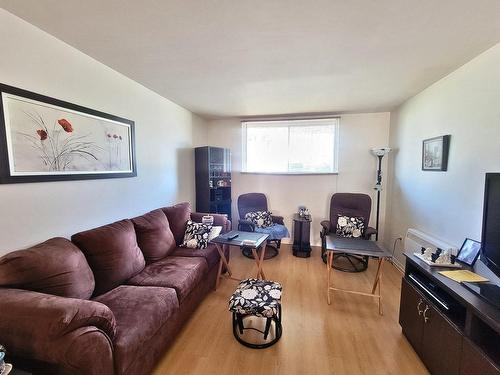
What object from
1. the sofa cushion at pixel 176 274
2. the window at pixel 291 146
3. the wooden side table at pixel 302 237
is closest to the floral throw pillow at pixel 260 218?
the wooden side table at pixel 302 237

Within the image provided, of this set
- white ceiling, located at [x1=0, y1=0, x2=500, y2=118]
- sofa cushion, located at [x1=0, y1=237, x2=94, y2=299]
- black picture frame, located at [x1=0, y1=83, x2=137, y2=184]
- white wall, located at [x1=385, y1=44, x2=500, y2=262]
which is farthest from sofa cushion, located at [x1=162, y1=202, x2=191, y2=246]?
white wall, located at [x1=385, y1=44, x2=500, y2=262]

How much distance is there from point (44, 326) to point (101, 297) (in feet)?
2.08

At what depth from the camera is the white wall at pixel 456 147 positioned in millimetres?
1826

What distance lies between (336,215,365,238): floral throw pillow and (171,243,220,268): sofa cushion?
1936mm

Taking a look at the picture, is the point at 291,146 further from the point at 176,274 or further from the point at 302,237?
the point at 176,274

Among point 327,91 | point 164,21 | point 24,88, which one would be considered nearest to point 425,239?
point 327,91

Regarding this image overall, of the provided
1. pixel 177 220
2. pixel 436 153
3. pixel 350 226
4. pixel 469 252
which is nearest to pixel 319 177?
pixel 350 226

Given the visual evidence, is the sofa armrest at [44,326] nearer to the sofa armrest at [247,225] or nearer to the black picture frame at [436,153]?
the sofa armrest at [247,225]

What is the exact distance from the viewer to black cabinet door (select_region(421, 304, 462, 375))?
1.37 metres

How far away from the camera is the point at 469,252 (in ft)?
5.96

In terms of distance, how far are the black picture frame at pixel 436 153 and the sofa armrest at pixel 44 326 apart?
10.5 ft

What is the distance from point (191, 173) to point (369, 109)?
3156 mm

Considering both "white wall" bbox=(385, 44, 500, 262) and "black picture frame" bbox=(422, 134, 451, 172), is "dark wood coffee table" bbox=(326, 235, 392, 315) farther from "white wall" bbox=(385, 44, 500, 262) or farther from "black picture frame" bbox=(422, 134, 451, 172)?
"black picture frame" bbox=(422, 134, 451, 172)

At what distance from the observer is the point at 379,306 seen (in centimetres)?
230
